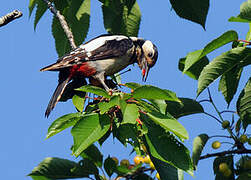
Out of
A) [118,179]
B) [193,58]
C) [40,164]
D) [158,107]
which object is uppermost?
[193,58]

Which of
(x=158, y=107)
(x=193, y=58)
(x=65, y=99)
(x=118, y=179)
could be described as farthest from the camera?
(x=65, y=99)

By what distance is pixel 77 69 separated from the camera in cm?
365

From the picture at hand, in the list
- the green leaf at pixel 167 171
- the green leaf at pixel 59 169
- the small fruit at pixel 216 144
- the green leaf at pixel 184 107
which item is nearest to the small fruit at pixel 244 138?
the small fruit at pixel 216 144

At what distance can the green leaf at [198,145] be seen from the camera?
3039 mm

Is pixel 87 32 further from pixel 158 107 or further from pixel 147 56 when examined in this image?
pixel 158 107

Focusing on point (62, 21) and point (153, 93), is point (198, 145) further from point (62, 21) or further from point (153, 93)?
point (62, 21)

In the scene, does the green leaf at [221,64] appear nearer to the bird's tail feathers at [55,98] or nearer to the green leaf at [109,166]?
the green leaf at [109,166]

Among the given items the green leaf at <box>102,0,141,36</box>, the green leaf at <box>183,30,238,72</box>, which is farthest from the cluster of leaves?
the green leaf at <box>102,0,141,36</box>

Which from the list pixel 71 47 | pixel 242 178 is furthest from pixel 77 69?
pixel 242 178

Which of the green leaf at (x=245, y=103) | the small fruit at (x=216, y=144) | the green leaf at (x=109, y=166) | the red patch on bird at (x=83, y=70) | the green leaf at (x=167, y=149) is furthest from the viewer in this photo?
the red patch on bird at (x=83, y=70)

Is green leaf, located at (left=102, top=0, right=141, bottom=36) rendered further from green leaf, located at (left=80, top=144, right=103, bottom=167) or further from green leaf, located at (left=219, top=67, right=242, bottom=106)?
green leaf, located at (left=80, top=144, right=103, bottom=167)

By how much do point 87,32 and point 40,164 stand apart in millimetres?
→ 1206

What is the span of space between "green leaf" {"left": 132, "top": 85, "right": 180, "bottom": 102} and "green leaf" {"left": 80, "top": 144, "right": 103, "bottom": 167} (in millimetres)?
852

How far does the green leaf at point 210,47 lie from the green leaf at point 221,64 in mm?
86
